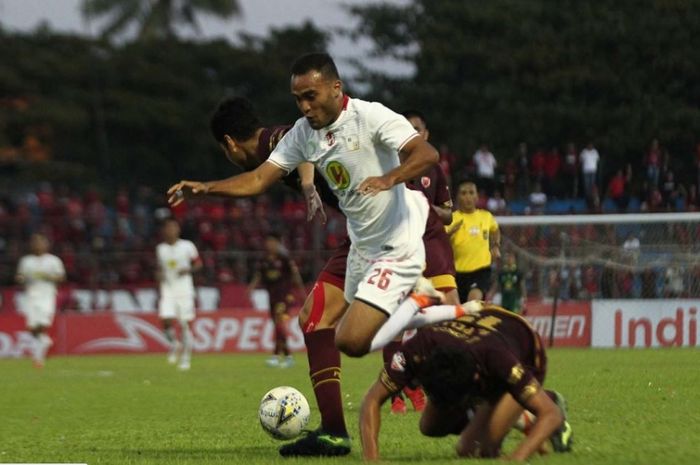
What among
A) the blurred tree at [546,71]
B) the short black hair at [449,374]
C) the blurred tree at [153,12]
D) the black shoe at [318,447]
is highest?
the blurred tree at [153,12]

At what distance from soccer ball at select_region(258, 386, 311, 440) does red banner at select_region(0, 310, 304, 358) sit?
21302mm

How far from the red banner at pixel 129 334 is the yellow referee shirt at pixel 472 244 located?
14.3 metres

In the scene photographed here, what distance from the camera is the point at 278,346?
77.0ft

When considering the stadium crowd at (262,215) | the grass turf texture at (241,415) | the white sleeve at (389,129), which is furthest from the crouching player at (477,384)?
the stadium crowd at (262,215)

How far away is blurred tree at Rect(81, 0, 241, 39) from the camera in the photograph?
56438 mm

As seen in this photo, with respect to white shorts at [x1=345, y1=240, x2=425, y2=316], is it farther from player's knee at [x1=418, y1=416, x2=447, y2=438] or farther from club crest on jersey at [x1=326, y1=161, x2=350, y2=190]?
player's knee at [x1=418, y1=416, x2=447, y2=438]

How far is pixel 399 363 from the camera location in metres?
7.70

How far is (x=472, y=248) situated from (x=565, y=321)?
1191 cm

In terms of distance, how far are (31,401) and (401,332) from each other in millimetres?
8361

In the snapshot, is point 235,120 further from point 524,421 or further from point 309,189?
point 524,421

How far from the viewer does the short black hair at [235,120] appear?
9.44m

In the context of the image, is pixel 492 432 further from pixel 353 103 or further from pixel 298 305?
pixel 298 305

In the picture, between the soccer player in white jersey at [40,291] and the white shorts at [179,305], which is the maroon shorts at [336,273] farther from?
the soccer player in white jersey at [40,291]

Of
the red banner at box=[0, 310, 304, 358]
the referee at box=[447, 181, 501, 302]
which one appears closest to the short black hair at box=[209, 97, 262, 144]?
the referee at box=[447, 181, 501, 302]
